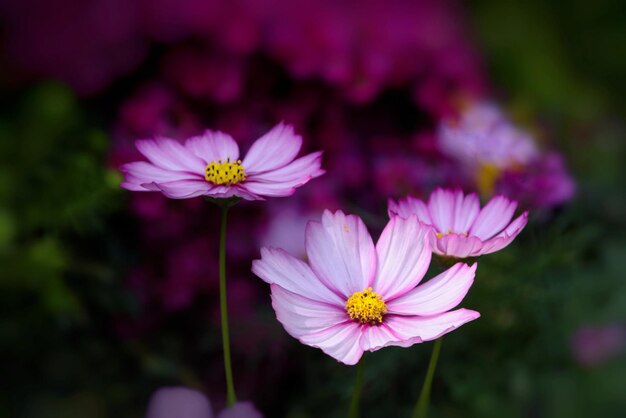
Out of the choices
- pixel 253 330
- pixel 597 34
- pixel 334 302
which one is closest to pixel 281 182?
pixel 334 302

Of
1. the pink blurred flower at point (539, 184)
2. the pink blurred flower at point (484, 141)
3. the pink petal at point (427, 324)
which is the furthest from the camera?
the pink blurred flower at point (484, 141)

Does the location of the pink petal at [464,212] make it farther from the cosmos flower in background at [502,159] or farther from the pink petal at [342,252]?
the cosmos flower in background at [502,159]

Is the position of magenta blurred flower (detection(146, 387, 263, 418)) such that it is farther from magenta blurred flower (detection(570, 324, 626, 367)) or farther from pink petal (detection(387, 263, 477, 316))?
magenta blurred flower (detection(570, 324, 626, 367))

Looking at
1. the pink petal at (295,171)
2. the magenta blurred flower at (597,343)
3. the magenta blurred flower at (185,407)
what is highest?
the magenta blurred flower at (597,343)

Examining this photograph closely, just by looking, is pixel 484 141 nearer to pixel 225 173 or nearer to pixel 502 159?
pixel 502 159

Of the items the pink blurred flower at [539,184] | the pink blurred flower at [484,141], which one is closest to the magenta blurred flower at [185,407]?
the pink blurred flower at [539,184]

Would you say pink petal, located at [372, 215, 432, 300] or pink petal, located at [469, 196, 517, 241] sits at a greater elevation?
pink petal, located at [469, 196, 517, 241]

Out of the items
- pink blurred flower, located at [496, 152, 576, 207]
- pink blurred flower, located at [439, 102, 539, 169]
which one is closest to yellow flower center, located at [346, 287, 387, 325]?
pink blurred flower, located at [496, 152, 576, 207]
